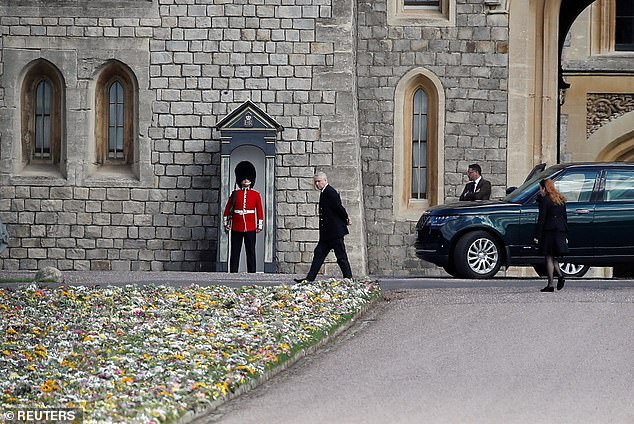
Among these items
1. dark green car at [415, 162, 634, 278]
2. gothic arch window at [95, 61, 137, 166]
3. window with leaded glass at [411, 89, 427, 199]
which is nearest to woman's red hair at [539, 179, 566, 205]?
dark green car at [415, 162, 634, 278]

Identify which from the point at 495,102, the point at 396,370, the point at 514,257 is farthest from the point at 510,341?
the point at 495,102

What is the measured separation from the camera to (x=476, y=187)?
80.0ft

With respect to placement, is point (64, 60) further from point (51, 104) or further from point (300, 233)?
point (300, 233)

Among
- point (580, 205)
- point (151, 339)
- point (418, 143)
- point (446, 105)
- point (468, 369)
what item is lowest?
point (468, 369)

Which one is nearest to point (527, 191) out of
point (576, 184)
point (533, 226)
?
point (533, 226)

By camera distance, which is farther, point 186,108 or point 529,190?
point 186,108

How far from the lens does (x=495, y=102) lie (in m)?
26.9

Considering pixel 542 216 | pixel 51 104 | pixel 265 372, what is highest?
pixel 51 104

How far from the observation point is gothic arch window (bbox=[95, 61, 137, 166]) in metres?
26.3

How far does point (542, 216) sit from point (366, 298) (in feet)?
8.63

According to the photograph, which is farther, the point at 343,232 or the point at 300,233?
the point at 300,233

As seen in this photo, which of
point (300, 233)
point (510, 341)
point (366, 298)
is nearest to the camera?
point (510, 341)

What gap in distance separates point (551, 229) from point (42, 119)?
10613 mm

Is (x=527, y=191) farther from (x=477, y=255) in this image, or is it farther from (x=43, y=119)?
(x=43, y=119)
